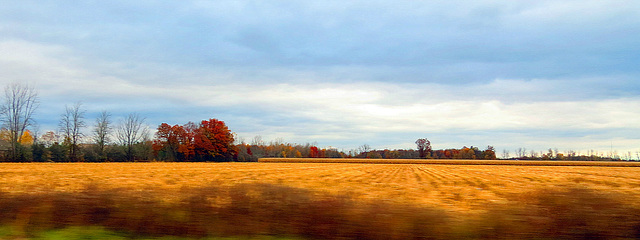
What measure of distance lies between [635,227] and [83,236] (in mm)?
11066

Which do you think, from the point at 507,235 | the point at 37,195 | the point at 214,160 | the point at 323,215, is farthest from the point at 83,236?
the point at 214,160

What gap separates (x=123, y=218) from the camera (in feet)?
32.1

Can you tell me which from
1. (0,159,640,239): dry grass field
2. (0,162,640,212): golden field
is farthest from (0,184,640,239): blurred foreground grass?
(0,162,640,212): golden field

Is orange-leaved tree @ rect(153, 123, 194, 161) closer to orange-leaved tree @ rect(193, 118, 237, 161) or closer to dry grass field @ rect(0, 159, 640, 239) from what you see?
orange-leaved tree @ rect(193, 118, 237, 161)

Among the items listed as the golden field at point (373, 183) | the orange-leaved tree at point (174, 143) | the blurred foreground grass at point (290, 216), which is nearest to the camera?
the blurred foreground grass at point (290, 216)

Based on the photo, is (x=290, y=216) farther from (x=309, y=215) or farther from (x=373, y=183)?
(x=373, y=183)

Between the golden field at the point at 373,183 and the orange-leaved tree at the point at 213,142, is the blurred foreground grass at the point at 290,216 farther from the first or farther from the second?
the orange-leaved tree at the point at 213,142

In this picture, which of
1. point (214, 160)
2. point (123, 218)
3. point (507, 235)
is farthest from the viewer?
point (214, 160)

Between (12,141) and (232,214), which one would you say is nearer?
(232,214)

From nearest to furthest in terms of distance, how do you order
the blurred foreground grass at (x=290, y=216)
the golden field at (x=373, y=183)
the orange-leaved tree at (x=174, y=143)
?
the blurred foreground grass at (x=290, y=216), the golden field at (x=373, y=183), the orange-leaved tree at (x=174, y=143)

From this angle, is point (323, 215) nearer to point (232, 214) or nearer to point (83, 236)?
point (232, 214)

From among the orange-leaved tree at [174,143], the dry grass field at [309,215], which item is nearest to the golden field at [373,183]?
the dry grass field at [309,215]

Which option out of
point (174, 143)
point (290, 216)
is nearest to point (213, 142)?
point (174, 143)

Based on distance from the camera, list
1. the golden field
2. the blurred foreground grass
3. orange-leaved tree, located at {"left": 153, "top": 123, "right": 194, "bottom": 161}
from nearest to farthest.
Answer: the blurred foreground grass, the golden field, orange-leaved tree, located at {"left": 153, "top": 123, "right": 194, "bottom": 161}
